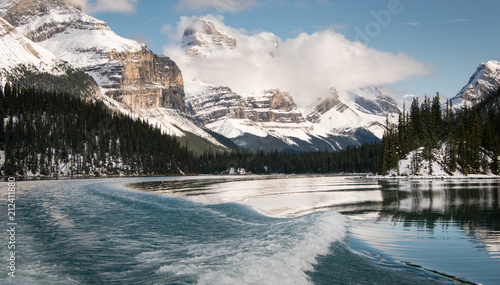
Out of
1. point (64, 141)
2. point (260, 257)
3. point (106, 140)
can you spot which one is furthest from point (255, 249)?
point (106, 140)

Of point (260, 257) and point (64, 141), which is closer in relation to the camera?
point (260, 257)

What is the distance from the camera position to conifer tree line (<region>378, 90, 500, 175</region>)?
121 m

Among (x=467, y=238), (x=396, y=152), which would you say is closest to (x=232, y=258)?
(x=467, y=238)

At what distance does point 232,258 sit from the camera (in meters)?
16.7

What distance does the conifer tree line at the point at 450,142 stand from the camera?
121 metres

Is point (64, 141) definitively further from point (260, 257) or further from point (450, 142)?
point (260, 257)

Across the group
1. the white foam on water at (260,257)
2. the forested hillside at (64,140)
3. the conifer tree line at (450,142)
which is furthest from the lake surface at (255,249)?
the forested hillside at (64,140)

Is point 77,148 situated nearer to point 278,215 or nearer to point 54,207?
point 54,207

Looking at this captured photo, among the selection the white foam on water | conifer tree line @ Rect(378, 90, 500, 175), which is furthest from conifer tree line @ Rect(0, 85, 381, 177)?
the white foam on water

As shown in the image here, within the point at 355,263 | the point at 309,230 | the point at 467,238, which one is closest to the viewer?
the point at 355,263

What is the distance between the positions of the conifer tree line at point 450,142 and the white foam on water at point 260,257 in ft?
374

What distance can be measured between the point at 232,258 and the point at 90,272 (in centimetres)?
597

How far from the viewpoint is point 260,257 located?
16625 mm

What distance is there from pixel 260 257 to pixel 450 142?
4952 inches
